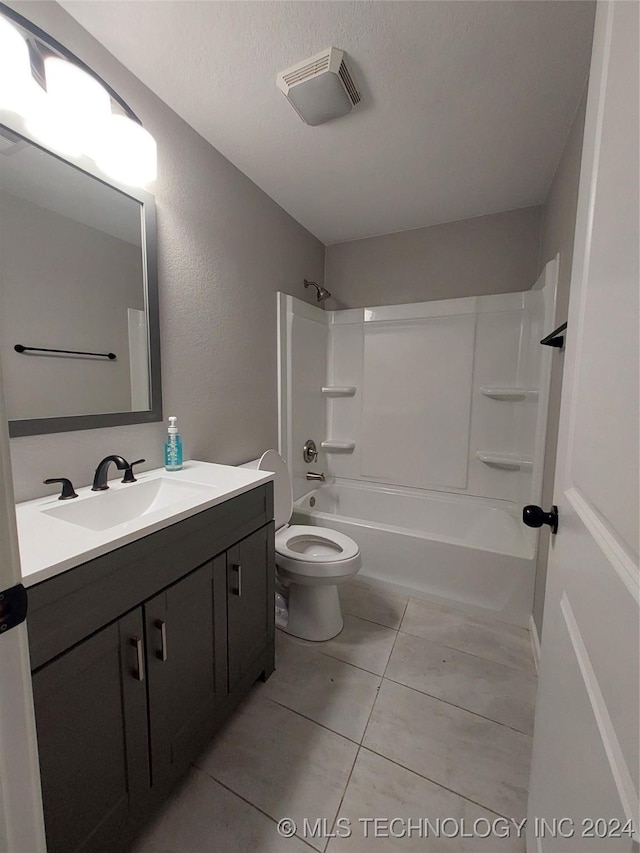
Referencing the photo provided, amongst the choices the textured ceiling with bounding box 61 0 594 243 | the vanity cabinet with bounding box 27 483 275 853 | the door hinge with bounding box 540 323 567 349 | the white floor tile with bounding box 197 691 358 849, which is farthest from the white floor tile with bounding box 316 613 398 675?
the textured ceiling with bounding box 61 0 594 243

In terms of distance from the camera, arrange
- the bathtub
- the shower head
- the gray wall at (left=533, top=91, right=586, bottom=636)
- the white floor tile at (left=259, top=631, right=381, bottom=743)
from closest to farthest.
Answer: the white floor tile at (left=259, top=631, right=381, bottom=743), the gray wall at (left=533, top=91, right=586, bottom=636), the bathtub, the shower head

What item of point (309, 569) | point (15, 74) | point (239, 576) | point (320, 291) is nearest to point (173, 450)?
point (239, 576)

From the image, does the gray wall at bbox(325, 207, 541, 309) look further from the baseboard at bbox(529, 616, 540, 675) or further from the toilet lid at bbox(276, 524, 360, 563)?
the baseboard at bbox(529, 616, 540, 675)

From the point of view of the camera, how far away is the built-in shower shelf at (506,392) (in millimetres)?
2203

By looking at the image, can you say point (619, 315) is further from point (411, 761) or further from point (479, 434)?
point (479, 434)

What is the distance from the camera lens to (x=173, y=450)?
1.43 m

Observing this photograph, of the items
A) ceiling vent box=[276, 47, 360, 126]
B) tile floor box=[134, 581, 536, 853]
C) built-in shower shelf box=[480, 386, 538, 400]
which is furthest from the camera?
built-in shower shelf box=[480, 386, 538, 400]

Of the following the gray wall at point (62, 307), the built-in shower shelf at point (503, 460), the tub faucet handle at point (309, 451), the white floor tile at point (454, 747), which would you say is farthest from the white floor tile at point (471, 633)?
the gray wall at point (62, 307)

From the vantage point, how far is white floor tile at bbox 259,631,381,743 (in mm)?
1304

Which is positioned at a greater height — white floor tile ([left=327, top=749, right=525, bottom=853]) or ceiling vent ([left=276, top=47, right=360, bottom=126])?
ceiling vent ([left=276, top=47, right=360, bottom=126])

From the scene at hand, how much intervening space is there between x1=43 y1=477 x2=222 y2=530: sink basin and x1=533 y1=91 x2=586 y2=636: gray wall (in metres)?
1.48

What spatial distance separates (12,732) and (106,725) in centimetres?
54

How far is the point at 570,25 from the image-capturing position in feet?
3.54

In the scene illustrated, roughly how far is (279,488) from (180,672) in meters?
0.91
